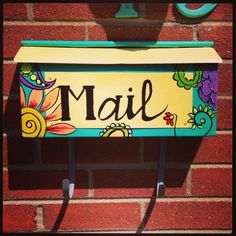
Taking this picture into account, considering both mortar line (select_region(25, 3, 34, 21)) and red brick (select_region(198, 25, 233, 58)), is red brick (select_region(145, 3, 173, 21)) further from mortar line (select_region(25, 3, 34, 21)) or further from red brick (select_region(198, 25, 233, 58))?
mortar line (select_region(25, 3, 34, 21))

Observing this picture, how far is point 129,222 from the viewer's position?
874mm

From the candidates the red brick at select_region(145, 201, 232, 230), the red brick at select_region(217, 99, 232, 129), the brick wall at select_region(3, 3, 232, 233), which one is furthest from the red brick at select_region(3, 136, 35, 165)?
the red brick at select_region(217, 99, 232, 129)

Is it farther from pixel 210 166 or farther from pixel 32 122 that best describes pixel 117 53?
pixel 210 166

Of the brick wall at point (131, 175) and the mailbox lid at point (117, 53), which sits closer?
the mailbox lid at point (117, 53)

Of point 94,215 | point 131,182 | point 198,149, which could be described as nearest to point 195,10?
point 198,149

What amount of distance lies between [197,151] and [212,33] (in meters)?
0.27

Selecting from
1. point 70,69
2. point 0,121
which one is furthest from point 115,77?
point 0,121

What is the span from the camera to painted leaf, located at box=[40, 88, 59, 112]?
721 mm

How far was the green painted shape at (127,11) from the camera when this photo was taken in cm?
80

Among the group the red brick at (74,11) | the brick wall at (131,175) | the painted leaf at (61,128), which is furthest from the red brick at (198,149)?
the red brick at (74,11)

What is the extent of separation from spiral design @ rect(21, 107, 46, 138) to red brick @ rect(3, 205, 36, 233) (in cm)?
23

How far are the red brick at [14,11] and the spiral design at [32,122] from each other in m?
0.23

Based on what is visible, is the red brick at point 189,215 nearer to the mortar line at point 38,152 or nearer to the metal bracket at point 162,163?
the metal bracket at point 162,163

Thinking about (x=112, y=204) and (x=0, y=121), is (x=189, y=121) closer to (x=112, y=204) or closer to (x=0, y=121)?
(x=112, y=204)
